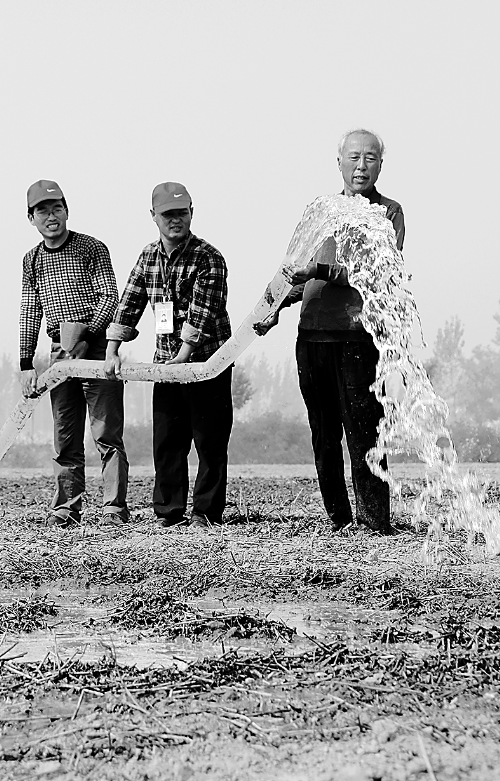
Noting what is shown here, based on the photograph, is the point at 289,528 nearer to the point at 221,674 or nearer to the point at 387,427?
the point at 387,427

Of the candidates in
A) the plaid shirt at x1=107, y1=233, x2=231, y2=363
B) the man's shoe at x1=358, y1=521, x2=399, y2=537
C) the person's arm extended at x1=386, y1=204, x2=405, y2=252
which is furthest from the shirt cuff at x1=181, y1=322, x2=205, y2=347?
the man's shoe at x1=358, y1=521, x2=399, y2=537

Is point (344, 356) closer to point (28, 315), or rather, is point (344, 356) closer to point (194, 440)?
point (194, 440)

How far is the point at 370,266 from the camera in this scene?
585 cm

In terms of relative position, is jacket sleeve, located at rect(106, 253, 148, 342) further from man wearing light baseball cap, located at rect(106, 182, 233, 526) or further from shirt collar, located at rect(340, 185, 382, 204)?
shirt collar, located at rect(340, 185, 382, 204)

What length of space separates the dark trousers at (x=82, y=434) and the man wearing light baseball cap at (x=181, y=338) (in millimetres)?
332

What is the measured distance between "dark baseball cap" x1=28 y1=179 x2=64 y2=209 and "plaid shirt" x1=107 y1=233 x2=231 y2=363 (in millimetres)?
765

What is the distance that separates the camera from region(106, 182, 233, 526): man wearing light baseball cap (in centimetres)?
650

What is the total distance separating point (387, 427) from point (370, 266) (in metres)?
1.01

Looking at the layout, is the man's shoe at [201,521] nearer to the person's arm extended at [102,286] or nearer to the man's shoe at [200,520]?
the man's shoe at [200,520]

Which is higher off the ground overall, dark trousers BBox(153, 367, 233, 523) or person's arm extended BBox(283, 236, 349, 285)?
person's arm extended BBox(283, 236, 349, 285)

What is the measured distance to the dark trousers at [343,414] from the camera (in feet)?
19.6

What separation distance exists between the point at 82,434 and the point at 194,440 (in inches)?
36.1

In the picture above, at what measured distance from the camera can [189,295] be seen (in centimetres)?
657

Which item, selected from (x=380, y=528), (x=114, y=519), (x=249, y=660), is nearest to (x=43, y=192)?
(x=114, y=519)
